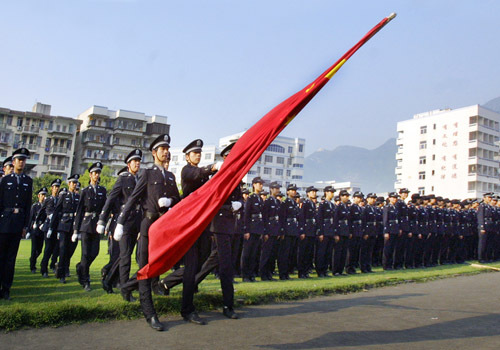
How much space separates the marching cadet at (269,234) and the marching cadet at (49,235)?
15.9ft

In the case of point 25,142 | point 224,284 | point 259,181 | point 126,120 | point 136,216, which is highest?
point 126,120

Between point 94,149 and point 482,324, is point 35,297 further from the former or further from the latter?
point 94,149

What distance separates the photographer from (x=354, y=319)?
242 inches

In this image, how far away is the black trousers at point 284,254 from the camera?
11.0m

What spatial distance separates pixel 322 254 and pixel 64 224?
20.9 ft

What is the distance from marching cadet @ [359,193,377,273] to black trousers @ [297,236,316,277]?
73.4 inches

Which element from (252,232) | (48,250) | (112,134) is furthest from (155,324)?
(112,134)

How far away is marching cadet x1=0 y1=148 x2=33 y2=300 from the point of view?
6.92m

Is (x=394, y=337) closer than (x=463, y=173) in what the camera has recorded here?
Yes

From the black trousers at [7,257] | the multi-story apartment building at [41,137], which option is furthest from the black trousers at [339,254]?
the multi-story apartment building at [41,137]

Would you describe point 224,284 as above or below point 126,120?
below

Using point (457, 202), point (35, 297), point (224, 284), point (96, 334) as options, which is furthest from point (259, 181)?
point (457, 202)

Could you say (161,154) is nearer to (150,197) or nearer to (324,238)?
(150,197)

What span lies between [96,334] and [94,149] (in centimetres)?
7287
